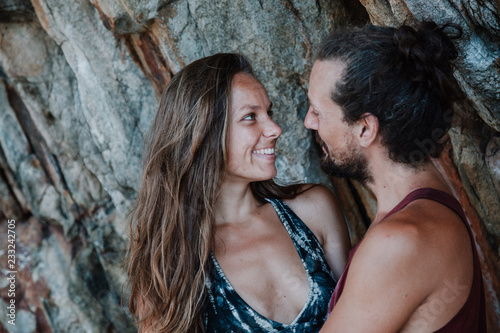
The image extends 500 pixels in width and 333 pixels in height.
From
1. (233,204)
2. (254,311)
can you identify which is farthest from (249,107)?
(254,311)

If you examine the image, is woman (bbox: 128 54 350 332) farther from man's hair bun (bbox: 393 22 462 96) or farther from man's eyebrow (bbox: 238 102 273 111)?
man's hair bun (bbox: 393 22 462 96)

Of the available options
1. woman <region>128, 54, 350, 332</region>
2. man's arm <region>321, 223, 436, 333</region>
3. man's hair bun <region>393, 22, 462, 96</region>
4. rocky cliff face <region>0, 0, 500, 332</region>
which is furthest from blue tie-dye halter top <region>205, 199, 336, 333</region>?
rocky cliff face <region>0, 0, 500, 332</region>

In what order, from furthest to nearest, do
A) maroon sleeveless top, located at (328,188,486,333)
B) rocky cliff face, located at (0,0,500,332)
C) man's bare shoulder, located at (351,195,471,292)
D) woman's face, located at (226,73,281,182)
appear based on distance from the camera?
→ rocky cliff face, located at (0,0,500,332) → woman's face, located at (226,73,281,182) → maroon sleeveless top, located at (328,188,486,333) → man's bare shoulder, located at (351,195,471,292)

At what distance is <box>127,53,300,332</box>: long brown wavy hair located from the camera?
104 inches

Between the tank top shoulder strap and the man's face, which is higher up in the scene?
the man's face

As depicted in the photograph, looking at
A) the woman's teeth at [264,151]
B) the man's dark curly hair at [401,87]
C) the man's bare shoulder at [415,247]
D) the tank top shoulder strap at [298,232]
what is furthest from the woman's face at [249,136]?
the man's bare shoulder at [415,247]

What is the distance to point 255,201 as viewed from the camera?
3.01m

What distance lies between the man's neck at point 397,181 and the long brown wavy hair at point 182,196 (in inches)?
33.3

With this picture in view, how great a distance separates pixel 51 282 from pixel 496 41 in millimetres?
4384

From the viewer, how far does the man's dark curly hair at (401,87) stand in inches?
83.8

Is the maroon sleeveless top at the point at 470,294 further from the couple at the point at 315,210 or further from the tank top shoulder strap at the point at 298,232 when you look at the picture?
the tank top shoulder strap at the point at 298,232

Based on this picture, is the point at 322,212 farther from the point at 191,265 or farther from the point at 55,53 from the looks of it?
the point at 55,53

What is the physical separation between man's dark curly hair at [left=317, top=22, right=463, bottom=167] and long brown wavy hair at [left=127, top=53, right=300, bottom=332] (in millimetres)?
724

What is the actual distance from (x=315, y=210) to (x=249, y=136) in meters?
0.61
